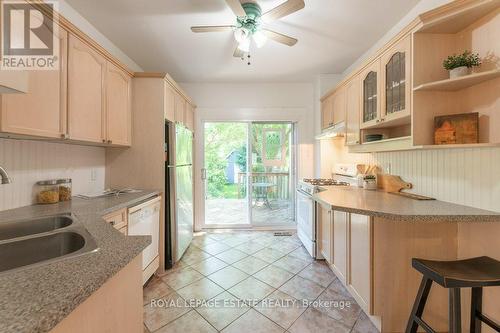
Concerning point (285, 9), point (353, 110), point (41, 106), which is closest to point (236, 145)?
point (353, 110)

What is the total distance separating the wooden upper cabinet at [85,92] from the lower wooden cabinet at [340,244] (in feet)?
7.90

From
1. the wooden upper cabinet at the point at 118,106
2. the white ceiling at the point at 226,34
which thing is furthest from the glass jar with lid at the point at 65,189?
the white ceiling at the point at 226,34

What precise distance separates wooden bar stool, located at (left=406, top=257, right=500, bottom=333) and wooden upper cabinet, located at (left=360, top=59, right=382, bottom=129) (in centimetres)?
131

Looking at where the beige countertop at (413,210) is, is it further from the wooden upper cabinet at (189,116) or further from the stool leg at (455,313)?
the wooden upper cabinet at (189,116)

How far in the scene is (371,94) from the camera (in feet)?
7.47

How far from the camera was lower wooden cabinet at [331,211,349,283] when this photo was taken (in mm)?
2068

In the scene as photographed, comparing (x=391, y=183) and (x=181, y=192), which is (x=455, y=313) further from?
(x=181, y=192)

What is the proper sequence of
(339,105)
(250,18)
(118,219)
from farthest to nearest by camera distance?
(339,105), (250,18), (118,219)

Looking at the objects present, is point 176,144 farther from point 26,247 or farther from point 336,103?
point 336,103

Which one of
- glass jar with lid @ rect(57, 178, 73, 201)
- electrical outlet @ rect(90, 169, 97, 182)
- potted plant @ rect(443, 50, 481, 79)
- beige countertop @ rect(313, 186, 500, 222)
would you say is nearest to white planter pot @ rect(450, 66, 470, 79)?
potted plant @ rect(443, 50, 481, 79)

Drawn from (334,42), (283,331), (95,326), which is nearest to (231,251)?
(283,331)

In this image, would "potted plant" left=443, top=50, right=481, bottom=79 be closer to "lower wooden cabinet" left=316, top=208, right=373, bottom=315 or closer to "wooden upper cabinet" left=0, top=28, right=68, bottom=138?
"lower wooden cabinet" left=316, top=208, right=373, bottom=315

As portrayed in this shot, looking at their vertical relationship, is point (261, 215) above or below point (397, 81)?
below

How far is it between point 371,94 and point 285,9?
1254 mm
